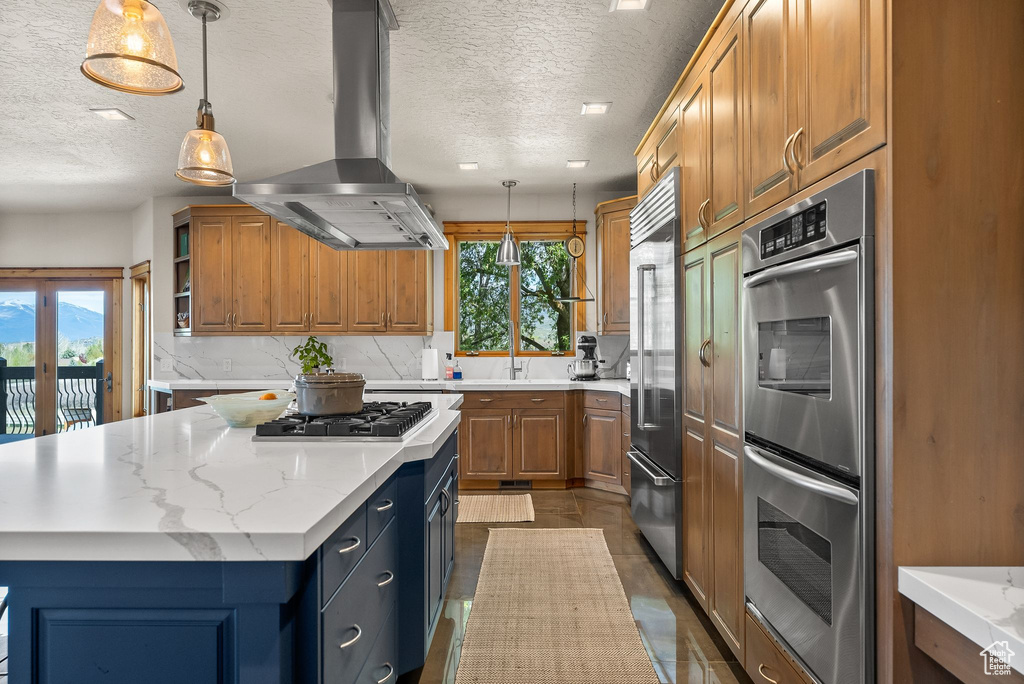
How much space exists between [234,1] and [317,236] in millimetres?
1018

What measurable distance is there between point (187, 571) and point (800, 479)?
1403 mm

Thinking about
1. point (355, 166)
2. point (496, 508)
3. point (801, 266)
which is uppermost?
point (355, 166)

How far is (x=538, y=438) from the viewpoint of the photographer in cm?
493

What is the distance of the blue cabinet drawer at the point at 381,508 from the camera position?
160 centimetres

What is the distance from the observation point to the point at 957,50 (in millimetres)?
1225

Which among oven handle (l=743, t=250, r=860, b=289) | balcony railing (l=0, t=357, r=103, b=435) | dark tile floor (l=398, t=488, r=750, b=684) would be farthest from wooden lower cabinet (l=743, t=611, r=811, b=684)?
balcony railing (l=0, t=357, r=103, b=435)

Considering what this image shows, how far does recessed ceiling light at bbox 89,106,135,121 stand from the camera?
12.0 ft

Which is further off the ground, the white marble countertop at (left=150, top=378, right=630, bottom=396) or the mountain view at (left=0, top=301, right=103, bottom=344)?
the mountain view at (left=0, top=301, right=103, bottom=344)

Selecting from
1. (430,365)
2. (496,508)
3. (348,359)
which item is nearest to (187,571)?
(496,508)

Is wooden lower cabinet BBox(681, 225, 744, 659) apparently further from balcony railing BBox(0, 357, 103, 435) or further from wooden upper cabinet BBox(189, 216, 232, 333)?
balcony railing BBox(0, 357, 103, 435)

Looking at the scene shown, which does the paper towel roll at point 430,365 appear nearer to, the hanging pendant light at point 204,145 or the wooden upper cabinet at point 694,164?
the hanging pendant light at point 204,145

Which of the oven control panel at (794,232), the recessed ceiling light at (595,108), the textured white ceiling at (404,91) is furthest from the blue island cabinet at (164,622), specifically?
the recessed ceiling light at (595,108)

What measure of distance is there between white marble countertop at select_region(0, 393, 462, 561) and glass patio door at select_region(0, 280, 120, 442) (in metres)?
5.06

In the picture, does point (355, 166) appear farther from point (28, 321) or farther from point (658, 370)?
point (28, 321)
